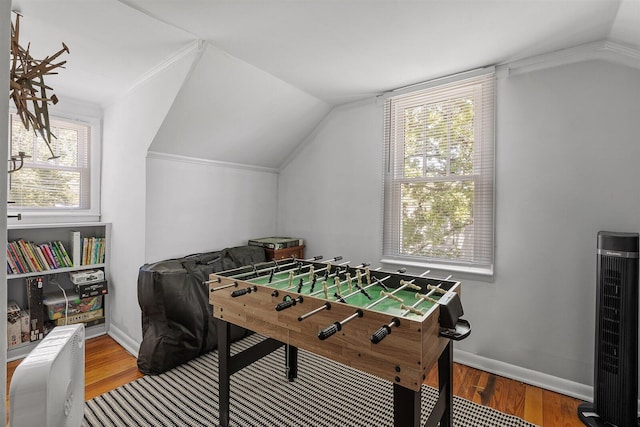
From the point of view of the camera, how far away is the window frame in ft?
9.88

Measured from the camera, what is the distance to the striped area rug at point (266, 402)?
6.17 ft

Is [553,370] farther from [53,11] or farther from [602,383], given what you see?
[53,11]

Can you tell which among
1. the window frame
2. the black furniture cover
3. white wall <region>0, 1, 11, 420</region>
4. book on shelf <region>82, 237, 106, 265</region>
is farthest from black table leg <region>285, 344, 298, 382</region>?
the window frame

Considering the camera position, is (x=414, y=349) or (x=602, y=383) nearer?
(x=414, y=349)

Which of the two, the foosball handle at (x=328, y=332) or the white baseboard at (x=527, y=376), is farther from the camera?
the white baseboard at (x=527, y=376)

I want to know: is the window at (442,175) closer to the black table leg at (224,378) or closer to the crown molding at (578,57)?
the crown molding at (578,57)

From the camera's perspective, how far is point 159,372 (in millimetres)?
2359

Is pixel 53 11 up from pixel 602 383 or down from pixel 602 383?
up

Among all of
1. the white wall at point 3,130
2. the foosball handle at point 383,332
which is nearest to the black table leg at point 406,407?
the foosball handle at point 383,332

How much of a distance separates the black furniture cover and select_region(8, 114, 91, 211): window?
1.45 meters

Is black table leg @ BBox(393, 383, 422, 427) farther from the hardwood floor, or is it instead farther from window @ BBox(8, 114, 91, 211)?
window @ BBox(8, 114, 91, 211)

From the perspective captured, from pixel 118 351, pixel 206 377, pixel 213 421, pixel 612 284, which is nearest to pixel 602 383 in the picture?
pixel 612 284

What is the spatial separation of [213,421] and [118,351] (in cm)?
148

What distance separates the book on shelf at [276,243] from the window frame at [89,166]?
172 centimetres
